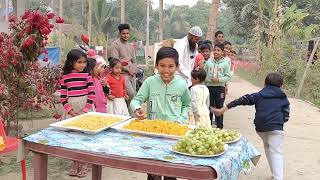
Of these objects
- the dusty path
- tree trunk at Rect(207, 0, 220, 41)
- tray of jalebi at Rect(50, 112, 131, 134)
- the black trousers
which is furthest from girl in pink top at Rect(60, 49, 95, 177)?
tree trunk at Rect(207, 0, 220, 41)

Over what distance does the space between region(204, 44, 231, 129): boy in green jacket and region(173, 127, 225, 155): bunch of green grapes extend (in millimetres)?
4173

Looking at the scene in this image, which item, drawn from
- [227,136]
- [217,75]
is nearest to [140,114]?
[227,136]

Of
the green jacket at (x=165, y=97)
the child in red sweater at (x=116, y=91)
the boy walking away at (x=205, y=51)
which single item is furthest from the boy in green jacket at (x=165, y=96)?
the boy walking away at (x=205, y=51)

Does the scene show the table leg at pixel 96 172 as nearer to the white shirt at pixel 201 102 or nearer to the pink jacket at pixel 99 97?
the pink jacket at pixel 99 97

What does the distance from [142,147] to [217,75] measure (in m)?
4.26

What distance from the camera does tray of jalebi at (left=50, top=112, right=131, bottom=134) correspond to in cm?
299

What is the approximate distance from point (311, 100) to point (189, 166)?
11.7m

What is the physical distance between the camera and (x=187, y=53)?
5934 mm

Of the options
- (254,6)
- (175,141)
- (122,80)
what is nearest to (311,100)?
(122,80)

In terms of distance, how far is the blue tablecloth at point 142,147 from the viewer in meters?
2.43

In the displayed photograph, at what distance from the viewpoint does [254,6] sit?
2667 centimetres

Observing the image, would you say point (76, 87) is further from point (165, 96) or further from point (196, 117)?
point (196, 117)

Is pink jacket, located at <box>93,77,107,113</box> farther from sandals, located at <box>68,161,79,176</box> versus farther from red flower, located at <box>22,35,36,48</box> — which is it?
red flower, located at <box>22,35,36,48</box>

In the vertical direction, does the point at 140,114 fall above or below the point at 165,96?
below
